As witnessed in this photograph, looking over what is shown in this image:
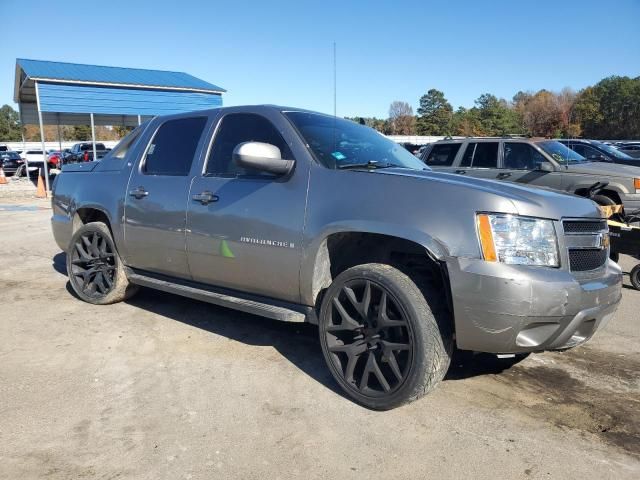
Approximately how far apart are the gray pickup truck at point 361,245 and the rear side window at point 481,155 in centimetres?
579

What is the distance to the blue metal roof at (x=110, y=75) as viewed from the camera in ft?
69.6

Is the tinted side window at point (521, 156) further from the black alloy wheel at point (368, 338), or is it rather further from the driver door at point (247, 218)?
the black alloy wheel at point (368, 338)

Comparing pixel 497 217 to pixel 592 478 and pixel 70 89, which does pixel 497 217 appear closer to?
pixel 592 478

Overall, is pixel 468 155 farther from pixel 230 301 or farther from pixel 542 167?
pixel 230 301

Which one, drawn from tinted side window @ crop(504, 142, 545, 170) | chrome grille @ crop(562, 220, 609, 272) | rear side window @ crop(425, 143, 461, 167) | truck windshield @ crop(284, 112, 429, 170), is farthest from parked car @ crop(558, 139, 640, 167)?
chrome grille @ crop(562, 220, 609, 272)

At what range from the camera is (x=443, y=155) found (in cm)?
1030

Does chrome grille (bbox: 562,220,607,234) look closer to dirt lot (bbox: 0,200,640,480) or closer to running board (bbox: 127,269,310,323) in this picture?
dirt lot (bbox: 0,200,640,480)

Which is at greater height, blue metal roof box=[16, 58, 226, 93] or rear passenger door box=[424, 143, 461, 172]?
blue metal roof box=[16, 58, 226, 93]

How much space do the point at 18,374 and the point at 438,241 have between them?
3002 millimetres

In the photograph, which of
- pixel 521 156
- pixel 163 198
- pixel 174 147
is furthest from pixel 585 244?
pixel 521 156

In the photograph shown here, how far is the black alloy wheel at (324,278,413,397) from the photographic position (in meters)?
3.09

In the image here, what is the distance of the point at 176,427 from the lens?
2996mm

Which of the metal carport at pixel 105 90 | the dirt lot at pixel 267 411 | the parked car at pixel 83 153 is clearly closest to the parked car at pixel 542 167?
the dirt lot at pixel 267 411

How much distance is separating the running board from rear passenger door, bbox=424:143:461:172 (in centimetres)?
670
